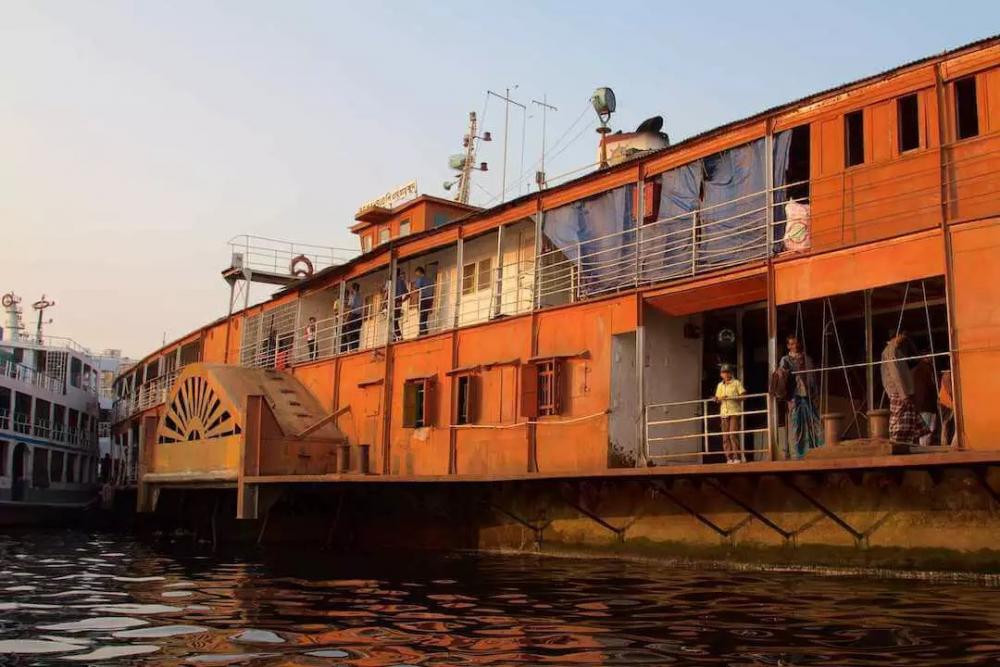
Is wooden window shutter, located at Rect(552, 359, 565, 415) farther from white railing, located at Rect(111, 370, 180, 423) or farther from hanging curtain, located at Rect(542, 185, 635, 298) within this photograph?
white railing, located at Rect(111, 370, 180, 423)

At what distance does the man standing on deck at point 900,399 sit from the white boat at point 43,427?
86.6 feet

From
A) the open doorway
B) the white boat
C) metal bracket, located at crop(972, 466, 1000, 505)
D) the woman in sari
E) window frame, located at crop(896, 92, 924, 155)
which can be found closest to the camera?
metal bracket, located at crop(972, 466, 1000, 505)

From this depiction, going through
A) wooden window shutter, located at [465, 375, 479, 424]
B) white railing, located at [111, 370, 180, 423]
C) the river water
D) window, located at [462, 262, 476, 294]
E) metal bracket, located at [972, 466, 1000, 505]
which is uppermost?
window, located at [462, 262, 476, 294]

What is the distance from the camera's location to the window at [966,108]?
12.0m

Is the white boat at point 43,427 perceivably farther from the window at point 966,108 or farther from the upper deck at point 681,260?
the window at point 966,108

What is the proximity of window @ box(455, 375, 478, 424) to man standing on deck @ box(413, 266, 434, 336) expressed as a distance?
111 inches

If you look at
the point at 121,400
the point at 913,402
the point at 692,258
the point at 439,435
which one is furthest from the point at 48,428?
the point at 913,402

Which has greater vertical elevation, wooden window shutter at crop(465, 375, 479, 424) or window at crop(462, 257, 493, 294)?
window at crop(462, 257, 493, 294)

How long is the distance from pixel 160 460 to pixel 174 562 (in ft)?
24.0

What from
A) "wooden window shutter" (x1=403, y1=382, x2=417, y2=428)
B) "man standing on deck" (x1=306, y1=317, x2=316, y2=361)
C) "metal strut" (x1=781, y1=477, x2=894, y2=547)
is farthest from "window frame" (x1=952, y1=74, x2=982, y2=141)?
"man standing on deck" (x1=306, y1=317, x2=316, y2=361)

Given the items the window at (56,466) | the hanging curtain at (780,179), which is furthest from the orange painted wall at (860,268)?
the window at (56,466)

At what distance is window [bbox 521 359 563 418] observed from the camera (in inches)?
624

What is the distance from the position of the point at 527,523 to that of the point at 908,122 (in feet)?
27.5

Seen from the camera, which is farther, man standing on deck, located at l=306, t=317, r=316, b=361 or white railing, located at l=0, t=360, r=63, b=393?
white railing, located at l=0, t=360, r=63, b=393
